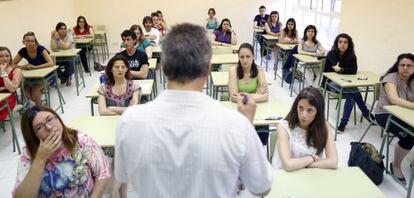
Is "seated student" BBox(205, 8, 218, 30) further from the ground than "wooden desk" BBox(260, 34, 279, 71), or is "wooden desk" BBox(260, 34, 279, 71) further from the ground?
"seated student" BBox(205, 8, 218, 30)

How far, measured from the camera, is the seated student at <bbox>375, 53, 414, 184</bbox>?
322cm

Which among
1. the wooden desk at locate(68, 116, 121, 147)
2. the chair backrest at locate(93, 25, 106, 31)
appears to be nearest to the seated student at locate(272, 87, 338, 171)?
the wooden desk at locate(68, 116, 121, 147)

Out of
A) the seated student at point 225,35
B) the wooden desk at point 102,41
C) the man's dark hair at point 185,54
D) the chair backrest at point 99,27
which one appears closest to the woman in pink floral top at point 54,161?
the man's dark hair at point 185,54

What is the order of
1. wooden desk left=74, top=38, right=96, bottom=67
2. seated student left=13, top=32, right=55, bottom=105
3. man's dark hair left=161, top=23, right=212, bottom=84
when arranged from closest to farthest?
man's dark hair left=161, top=23, right=212, bottom=84 < seated student left=13, top=32, right=55, bottom=105 < wooden desk left=74, top=38, right=96, bottom=67

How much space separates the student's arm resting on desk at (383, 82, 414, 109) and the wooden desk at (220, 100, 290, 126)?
109 centimetres

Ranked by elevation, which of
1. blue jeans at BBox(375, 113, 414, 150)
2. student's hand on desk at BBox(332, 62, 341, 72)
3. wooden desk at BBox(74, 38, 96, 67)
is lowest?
blue jeans at BBox(375, 113, 414, 150)

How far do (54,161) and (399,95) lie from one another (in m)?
3.31

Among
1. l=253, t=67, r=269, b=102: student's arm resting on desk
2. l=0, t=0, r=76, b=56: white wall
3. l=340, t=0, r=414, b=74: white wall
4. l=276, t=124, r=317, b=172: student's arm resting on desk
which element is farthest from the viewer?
l=0, t=0, r=76, b=56: white wall

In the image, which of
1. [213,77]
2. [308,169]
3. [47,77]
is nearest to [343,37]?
[213,77]

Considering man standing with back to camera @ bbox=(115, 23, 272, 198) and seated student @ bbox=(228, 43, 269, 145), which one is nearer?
man standing with back to camera @ bbox=(115, 23, 272, 198)

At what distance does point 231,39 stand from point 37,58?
367 cm

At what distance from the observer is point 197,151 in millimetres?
973

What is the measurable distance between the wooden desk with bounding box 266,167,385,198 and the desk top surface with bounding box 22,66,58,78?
3769 millimetres

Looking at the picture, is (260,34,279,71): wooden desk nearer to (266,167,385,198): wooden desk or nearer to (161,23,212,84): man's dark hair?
(266,167,385,198): wooden desk
